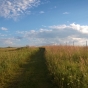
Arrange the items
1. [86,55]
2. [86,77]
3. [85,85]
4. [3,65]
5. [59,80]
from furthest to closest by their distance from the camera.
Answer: [86,55] → [3,65] → [59,80] → [86,77] → [85,85]

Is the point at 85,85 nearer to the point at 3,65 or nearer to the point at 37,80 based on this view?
the point at 37,80

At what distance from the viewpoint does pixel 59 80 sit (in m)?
8.41

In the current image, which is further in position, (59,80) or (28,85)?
(28,85)

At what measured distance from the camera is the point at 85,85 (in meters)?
6.65

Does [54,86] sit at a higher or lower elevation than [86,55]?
lower

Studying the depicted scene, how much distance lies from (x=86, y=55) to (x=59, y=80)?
6801mm

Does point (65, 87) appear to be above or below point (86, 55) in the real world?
below

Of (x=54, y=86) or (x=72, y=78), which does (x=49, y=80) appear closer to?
(x=54, y=86)

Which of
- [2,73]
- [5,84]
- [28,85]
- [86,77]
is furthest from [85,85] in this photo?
[2,73]

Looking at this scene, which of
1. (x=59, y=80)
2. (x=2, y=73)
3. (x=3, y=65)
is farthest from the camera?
(x=3, y=65)

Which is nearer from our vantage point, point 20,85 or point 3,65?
point 20,85

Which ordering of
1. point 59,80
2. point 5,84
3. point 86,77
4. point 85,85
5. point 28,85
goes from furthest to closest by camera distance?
point 5,84 → point 28,85 → point 59,80 → point 86,77 → point 85,85

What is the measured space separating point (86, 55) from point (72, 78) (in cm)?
744

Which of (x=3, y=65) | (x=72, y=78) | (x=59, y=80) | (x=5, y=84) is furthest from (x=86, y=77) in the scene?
(x=3, y=65)
